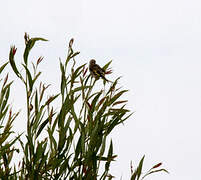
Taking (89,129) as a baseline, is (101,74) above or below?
above

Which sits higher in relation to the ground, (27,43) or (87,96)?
(27,43)

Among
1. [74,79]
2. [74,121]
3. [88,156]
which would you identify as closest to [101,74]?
[74,79]

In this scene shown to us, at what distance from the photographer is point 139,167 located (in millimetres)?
3992

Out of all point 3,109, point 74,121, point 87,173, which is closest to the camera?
point 87,173

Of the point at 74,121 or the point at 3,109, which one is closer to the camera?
the point at 74,121

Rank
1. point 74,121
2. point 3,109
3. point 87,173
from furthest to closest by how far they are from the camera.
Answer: point 3,109 < point 74,121 < point 87,173

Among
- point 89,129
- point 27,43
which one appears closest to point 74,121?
point 89,129

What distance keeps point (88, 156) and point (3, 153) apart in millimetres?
685

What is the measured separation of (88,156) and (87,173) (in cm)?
13

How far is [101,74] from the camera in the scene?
4422 millimetres

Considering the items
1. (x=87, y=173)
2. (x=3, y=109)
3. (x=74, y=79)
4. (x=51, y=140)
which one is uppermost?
(x=74, y=79)

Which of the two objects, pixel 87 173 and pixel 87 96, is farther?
pixel 87 96

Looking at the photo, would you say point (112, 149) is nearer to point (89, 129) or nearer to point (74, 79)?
point (89, 129)

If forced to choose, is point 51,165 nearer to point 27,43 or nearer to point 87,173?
point 87,173
